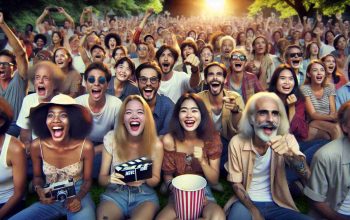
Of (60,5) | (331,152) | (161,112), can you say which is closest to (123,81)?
(161,112)

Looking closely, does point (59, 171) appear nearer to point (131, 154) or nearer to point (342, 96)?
point (131, 154)

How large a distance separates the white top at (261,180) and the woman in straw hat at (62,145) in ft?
5.35

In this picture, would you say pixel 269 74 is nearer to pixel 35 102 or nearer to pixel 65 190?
pixel 35 102

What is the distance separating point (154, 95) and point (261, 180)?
2127 mm

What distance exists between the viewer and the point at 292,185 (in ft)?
14.5

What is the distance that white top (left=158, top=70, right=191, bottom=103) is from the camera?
6.12 meters

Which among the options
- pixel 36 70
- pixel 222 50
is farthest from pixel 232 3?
pixel 36 70

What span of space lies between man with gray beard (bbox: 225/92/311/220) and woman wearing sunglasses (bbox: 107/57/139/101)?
2418 mm

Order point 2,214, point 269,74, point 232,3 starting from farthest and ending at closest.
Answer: point 232,3 → point 269,74 → point 2,214

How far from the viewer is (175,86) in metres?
6.18

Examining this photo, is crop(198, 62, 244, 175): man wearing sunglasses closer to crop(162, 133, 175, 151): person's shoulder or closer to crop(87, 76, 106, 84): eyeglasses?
crop(162, 133, 175, 151): person's shoulder

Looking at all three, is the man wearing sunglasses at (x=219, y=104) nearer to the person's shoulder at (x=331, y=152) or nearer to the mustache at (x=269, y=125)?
the mustache at (x=269, y=125)

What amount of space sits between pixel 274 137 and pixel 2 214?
107 inches

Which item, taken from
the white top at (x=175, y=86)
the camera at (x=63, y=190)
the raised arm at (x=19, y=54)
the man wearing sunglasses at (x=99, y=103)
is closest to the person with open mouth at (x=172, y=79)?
the white top at (x=175, y=86)
